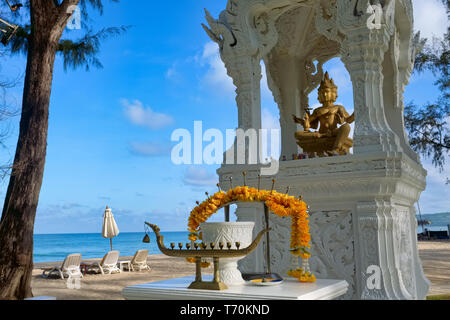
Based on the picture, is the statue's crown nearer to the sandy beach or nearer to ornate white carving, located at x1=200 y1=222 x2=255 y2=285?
ornate white carving, located at x1=200 y1=222 x2=255 y2=285

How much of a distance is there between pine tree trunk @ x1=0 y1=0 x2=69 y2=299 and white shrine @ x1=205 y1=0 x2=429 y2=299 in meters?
5.23

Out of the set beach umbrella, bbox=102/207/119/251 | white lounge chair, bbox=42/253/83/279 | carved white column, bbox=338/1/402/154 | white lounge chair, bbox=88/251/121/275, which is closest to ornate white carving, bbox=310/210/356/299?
carved white column, bbox=338/1/402/154

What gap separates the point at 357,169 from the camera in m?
4.61

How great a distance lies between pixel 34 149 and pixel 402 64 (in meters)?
7.53

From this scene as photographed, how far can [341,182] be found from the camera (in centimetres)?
470

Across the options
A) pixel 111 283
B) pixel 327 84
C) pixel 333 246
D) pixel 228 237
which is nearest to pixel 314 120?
pixel 327 84

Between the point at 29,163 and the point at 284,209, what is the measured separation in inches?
282

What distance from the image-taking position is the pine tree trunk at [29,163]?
8438mm

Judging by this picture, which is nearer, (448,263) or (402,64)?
(402,64)

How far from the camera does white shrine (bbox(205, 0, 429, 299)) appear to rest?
4.53 metres

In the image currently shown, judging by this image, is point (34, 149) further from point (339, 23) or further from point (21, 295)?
point (339, 23)

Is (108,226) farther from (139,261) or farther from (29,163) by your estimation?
(29,163)

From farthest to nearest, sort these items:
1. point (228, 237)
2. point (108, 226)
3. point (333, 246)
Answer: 1. point (108, 226)
2. point (333, 246)
3. point (228, 237)

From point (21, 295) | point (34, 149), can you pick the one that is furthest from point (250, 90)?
point (21, 295)
